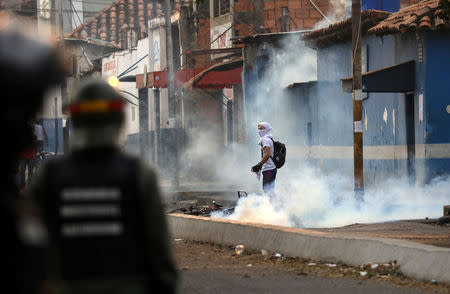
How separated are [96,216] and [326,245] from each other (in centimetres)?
633

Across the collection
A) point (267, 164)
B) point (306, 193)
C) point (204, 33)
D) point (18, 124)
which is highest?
point (204, 33)

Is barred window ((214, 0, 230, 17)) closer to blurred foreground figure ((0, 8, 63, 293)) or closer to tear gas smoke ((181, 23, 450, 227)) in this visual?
tear gas smoke ((181, 23, 450, 227))

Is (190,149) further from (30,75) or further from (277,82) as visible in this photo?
(30,75)

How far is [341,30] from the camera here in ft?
76.0

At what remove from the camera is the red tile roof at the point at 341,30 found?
20609mm

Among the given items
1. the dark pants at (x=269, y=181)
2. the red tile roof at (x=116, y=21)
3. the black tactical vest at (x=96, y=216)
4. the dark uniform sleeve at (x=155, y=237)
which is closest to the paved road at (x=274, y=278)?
the dark pants at (x=269, y=181)

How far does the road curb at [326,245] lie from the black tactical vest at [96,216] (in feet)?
16.6

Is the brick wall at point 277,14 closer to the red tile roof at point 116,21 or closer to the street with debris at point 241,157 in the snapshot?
the street with debris at point 241,157

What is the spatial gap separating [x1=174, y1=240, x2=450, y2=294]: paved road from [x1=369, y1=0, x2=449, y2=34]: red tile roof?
8919mm

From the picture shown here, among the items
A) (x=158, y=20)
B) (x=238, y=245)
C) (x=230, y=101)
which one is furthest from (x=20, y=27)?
(x=158, y=20)

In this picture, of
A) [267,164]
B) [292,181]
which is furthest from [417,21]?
[267,164]

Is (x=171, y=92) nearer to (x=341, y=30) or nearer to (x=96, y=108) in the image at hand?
(x=341, y=30)

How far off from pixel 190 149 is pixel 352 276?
1138 inches

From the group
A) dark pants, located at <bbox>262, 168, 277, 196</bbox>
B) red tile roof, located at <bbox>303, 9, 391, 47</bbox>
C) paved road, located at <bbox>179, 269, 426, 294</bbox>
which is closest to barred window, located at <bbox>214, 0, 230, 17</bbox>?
red tile roof, located at <bbox>303, 9, 391, 47</bbox>
